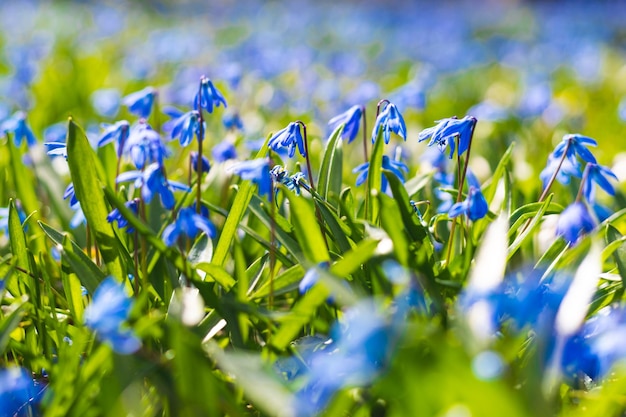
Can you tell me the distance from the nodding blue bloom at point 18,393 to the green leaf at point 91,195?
0.48 m

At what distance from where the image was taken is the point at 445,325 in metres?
1.94

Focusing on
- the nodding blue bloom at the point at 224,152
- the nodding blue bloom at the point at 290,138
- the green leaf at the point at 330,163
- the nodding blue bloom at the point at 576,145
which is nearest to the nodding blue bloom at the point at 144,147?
the nodding blue bloom at the point at 290,138

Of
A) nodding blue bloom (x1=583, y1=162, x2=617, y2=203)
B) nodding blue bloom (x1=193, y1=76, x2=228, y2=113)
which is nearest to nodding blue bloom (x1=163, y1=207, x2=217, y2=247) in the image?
nodding blue bloom (x1=193, y1=76, x2=228, y2=113)

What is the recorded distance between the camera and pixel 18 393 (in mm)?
1626

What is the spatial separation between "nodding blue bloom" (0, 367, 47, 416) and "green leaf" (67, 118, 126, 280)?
482mm

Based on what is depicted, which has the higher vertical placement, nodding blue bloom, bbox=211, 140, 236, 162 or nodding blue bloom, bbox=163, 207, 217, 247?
nodding blue bloom, bbox=163, 207, 217, 247

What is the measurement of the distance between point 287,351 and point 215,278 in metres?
0.32

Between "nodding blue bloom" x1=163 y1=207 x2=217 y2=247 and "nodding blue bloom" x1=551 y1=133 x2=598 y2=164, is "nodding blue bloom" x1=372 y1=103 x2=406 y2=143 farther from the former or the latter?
"nodding blue bloom" x1=163 y1=207 x2=217 y2=247

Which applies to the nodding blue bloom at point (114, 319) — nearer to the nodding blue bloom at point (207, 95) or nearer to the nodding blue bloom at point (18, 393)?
the nodding blue bloom at point (18, 393)

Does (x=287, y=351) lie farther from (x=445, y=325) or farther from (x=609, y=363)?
(x=609, y=363)

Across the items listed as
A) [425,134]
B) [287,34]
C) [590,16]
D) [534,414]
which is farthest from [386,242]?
[590,16]

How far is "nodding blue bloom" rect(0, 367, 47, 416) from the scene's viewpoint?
1531 millimetres

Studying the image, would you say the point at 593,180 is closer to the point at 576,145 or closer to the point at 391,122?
the point at 576,145

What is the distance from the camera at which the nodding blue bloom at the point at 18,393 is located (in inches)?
60.3
